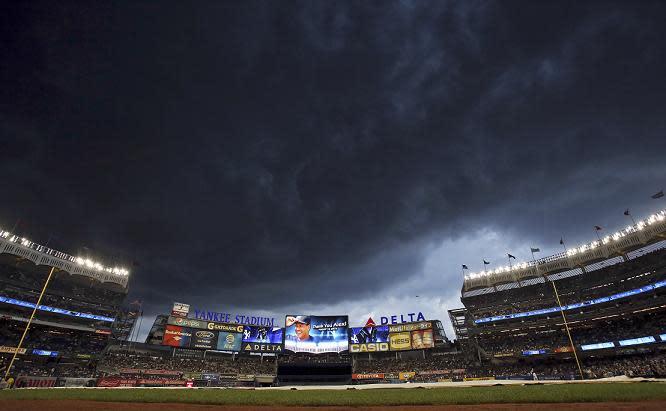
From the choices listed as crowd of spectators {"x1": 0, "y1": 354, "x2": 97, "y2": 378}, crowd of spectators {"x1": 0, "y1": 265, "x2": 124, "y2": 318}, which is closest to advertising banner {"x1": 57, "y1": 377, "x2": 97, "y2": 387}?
crowd of spectators {"x1": 0, "y1": 354, "x2": 97, "y2": 378}

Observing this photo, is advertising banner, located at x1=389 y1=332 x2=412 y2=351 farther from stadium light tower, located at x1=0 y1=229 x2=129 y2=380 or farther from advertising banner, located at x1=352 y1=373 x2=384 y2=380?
stadium light tower, located at x1=0 y1=229 x2=129 y2=380

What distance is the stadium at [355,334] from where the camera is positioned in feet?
189

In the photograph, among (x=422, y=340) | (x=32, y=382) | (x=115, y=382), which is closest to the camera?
(x=32, y=382)

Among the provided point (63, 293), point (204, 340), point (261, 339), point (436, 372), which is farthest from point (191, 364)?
point (436, 372)

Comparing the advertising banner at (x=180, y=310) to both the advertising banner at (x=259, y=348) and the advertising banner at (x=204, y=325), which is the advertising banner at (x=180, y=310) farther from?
the advertising banner at (x=259, y=348)

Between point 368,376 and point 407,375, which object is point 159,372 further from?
point 407,375

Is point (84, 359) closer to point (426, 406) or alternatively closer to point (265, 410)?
point (265, 410)

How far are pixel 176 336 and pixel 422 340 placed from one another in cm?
5977

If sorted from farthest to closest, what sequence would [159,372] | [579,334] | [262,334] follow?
[262,334] → [159,372] → [579,334]

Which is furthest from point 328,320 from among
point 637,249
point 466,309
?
point 637,249

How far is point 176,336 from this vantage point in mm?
77875

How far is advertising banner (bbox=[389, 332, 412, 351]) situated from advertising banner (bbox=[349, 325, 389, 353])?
1319mm

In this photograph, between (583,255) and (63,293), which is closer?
(583,255)

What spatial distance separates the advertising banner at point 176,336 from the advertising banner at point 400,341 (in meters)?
50.5
